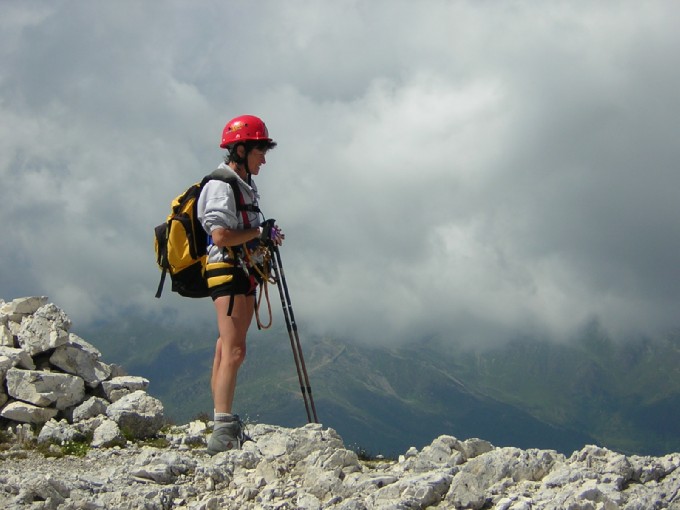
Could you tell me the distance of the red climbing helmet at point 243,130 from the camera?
960 centimetres

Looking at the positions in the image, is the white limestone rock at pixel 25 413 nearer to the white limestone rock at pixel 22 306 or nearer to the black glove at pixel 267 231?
the white limestone rock at pixel 22 306

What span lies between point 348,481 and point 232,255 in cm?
319

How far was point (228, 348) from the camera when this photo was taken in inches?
372

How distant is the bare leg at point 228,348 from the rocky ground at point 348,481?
0.64m

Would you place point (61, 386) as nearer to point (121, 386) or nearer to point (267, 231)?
point (121, 386)

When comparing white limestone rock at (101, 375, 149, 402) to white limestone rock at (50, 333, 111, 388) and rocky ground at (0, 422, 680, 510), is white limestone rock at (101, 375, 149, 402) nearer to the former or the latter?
white limestone rock at (50, 333, 111, 388)

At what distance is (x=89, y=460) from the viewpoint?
10.4 meters

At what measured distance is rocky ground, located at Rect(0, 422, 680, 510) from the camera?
714cm

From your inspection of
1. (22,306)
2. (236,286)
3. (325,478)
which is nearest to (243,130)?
(236,286)

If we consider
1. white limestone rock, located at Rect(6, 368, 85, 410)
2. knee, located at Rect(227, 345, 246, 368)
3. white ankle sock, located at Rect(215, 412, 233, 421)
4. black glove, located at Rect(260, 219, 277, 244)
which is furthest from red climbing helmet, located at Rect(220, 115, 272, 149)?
white limestone rock, located at Rect(6, 368, 85, 410)

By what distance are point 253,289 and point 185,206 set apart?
4.36 feet

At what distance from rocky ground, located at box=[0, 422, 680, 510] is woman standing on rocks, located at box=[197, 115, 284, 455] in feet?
1.71

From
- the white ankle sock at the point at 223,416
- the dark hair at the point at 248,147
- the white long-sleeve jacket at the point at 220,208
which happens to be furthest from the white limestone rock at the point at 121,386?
the dark hair at the point at 248,147

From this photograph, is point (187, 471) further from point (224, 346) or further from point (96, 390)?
point (96, 390)
